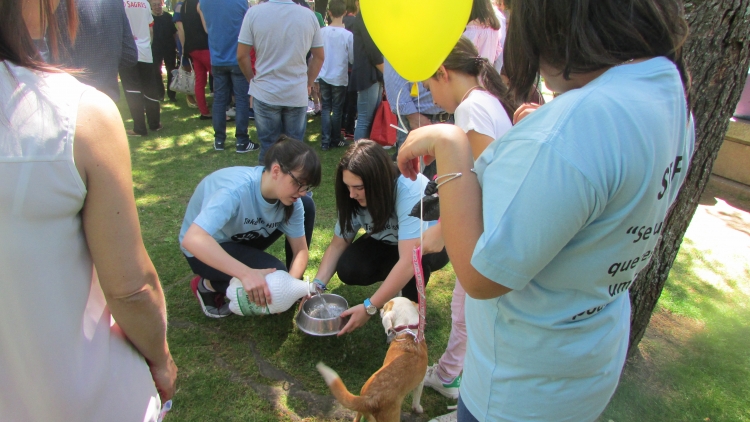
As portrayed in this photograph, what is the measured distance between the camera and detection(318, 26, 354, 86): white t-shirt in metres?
A: 5.88

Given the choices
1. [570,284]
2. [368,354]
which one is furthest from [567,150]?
[368,354]

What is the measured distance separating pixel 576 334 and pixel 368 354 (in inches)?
74.9

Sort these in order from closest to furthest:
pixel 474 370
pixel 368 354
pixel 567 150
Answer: pixel 567 150 < pixel 474 370 < pixel 368 354

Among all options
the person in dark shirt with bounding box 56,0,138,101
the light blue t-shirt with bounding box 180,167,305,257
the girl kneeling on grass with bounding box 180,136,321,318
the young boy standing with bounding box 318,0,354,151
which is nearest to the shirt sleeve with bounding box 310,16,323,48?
the young boy standing with bounding box 318,0,354,151

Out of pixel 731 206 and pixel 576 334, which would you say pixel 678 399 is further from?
pixel 731 206

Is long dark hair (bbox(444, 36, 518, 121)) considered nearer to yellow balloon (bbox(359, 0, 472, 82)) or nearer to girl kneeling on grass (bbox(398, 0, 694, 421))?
yellow balloon (bbox(359, 0, 472, 82))

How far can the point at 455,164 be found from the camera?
0.96 metres

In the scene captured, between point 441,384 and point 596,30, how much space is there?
80.4 inches

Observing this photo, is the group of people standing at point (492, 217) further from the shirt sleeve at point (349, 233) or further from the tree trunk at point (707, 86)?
the shirt sleeve at point (349, 233)

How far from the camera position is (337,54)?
19.3 feet

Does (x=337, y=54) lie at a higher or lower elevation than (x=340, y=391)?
higher

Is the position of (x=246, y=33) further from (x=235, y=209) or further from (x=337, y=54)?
(x=235, y=209)

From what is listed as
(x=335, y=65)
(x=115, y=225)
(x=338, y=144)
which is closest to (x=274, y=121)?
(x=335, y=65)

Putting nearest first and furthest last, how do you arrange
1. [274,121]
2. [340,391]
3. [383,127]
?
[340,391] < [274,121] < [383,127]
